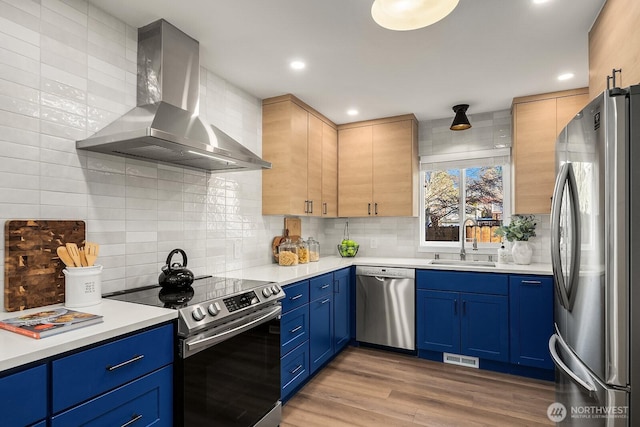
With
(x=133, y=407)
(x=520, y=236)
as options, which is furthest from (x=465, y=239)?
(x=133, y=407)

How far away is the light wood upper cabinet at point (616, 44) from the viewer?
153 cm

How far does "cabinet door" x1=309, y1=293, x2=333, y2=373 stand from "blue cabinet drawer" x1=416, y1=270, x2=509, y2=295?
0.95 meters

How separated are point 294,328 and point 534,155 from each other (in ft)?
8.80

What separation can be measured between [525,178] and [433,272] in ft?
4.06

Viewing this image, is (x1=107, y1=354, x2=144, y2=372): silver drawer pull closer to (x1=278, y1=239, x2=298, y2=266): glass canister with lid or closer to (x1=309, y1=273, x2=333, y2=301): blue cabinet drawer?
(x1=309, y1=273, x2=333, y2=301): blue cabinet drawer

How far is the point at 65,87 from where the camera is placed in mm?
1872

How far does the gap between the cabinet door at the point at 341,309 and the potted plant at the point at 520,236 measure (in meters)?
1.64

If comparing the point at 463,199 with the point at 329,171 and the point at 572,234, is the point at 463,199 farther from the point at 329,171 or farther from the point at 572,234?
the point at 572,234

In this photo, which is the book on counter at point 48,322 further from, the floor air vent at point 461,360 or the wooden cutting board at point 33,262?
the floor air vent at point 461,360

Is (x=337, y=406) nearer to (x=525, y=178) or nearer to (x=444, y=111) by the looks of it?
(x=525, y=178)

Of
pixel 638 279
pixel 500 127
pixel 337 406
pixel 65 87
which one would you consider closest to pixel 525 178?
pixel 500 127

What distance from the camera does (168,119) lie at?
199 centimetres

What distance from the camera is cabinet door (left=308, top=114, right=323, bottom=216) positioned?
12.0ft

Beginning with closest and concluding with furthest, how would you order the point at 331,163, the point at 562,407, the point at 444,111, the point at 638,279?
the point at 638,279 → the point at 562,407 → the point at 444,111 → the point at 331,163
